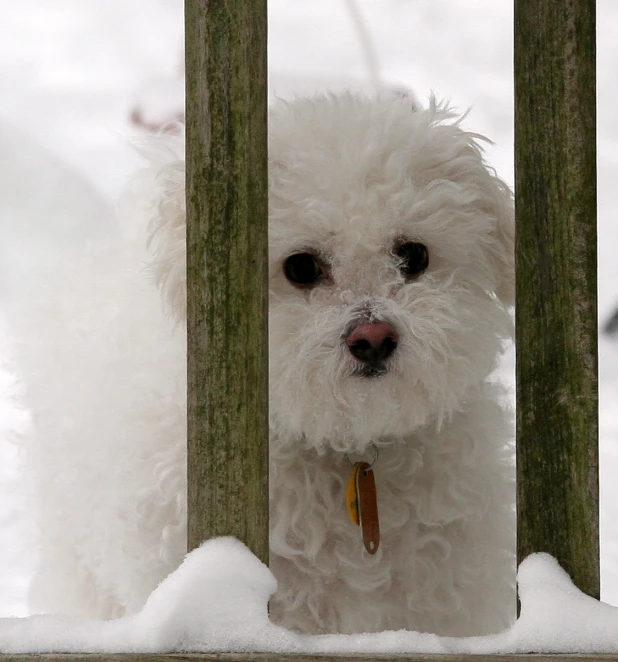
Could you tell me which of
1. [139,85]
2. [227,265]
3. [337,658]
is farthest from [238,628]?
[139,85]

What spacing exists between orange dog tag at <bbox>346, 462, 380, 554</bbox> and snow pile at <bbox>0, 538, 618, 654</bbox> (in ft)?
1.71

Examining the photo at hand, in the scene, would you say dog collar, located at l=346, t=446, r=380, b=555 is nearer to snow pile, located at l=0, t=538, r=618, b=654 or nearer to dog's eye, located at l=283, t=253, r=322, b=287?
dog's eye, located at l=283, t=253, r=322, b=287

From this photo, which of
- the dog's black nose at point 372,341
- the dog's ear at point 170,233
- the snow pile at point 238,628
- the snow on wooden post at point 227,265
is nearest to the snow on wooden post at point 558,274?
the snow pile at point 238,628

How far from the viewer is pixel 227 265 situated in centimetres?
153

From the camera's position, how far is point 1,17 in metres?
5.18

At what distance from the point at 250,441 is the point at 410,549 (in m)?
0.74

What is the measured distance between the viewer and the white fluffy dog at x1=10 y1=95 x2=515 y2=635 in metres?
1.92

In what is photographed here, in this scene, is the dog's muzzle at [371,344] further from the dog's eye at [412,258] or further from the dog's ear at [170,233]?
the dog's ear at [170,233]

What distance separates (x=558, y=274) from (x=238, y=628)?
71 centimetres

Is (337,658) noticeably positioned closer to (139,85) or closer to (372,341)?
(372,341)

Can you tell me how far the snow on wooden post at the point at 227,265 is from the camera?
4.93ft

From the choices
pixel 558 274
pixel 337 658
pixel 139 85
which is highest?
pixel 139 85

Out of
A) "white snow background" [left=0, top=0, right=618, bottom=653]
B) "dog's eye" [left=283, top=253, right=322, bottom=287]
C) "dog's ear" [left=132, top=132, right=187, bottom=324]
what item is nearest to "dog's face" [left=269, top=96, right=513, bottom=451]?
"dog's eye" [left=283, top=253, right=322, bottom=287]

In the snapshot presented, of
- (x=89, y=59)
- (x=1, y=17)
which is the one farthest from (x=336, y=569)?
(x=1, y=17)
